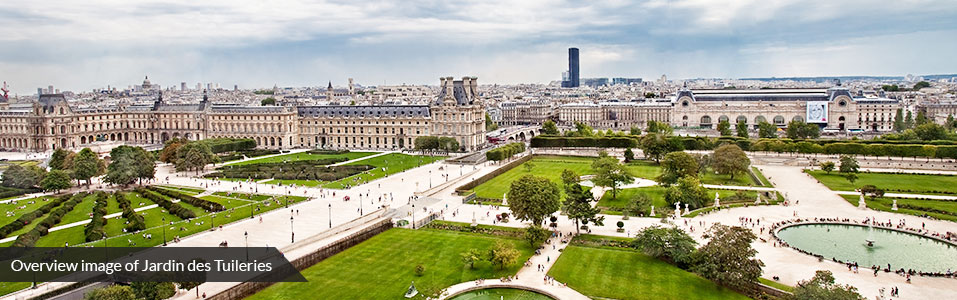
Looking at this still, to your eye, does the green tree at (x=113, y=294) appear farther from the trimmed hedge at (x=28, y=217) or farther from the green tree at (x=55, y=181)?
the green tree at (x=55, y=181)

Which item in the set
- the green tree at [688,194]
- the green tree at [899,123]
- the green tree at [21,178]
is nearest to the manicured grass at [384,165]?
the green tree at [21,178]

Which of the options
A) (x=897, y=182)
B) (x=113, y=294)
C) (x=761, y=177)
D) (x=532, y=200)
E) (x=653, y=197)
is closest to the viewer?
Answer: (x=113, y=294)

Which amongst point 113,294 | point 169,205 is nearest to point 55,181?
point 169,205

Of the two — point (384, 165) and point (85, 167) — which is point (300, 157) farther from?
point (85, 167)

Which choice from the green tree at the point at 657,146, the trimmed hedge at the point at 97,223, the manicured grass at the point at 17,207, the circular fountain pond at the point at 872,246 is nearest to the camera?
the circular fountain pond at the point at 872,246

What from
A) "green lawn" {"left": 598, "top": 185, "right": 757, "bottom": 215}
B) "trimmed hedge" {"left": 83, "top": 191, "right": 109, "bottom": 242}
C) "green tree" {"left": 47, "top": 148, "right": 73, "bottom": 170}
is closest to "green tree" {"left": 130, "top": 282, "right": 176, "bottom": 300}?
"trimmed hedge" {"left": 83, "top": 191, "right": 109, "bottom": 242}

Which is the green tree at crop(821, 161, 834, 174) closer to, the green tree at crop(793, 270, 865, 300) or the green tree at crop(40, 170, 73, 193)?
the green tree at crop(793, 270, 865, 300)

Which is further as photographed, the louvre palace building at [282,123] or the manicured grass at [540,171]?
the louvre palace building at [282,123]

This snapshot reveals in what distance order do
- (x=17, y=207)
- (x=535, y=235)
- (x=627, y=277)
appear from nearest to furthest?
(x=627, y=277) → (x=535, y=235) → (x=17, y=207)
